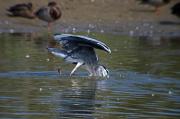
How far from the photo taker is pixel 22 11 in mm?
26219

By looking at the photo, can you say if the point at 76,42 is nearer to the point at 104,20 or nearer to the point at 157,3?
the point at 104,20

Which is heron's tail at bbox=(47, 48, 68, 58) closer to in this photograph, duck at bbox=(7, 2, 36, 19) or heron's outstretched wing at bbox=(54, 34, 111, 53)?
heron's outstretched wing at bbox=(54, 34, 111, 53)

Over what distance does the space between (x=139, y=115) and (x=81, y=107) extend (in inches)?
36.1

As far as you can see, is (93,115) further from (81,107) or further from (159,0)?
(159,0)

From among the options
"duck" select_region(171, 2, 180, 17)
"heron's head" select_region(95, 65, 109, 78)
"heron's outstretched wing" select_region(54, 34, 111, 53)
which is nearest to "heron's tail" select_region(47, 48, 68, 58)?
"heron's outstretched wing" select_region(54, 34, 111, 53)

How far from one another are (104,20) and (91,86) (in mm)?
14248

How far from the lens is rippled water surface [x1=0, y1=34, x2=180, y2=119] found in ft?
34.3

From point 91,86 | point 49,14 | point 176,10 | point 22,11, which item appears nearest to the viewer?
point 91,86

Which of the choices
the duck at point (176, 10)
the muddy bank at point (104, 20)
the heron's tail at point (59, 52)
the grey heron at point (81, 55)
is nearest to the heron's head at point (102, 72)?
the grey heron at point (81, 55)

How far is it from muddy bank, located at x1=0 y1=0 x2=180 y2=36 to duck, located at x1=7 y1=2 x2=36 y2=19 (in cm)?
16

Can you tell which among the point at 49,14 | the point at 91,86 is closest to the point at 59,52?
the point at 91,86

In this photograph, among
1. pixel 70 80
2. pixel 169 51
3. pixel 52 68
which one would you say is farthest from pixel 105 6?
pixel 70 80

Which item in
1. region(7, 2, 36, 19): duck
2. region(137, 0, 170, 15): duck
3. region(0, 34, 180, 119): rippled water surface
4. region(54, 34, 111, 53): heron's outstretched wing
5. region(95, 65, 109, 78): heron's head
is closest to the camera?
region(0, 34, 180, 119): rippled water surface

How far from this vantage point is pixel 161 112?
10.5 m
